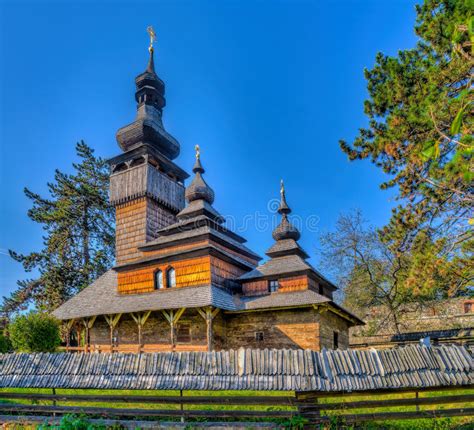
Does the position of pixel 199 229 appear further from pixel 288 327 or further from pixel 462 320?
pixel 462 320

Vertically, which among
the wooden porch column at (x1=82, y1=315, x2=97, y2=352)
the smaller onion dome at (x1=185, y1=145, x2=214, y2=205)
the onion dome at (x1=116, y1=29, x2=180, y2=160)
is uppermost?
the onion dome at (x1=116, y1=29, x2=180, y2=160)

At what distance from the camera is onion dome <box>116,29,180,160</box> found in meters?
24.4

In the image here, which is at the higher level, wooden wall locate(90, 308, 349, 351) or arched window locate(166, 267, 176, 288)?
arched window locate(166, 267, 176, 288)

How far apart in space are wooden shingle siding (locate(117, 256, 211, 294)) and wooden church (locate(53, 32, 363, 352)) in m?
0.05

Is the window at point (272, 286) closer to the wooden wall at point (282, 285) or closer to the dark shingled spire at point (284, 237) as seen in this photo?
the wooden wall at point (282, 285)

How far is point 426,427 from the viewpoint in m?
6.13

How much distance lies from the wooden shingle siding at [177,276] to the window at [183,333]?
5.93 feet

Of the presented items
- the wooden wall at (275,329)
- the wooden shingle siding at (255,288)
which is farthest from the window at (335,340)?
the wooden shingle siding at (255,288)

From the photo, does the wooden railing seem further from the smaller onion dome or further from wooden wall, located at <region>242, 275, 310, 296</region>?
the smaller onion dome

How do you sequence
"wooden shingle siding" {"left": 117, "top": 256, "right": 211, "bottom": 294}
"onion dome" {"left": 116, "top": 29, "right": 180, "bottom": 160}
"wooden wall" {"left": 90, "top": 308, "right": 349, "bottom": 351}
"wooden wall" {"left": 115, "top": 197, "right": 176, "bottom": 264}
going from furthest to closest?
"onion dome" {"left": 116, "top": 29, "right": 180, "bottom": 160}, "wooden wall" {"left": 115, "top": 197, "right": 176, "bottom": 264}, "wooden shingle siding" {"left": 117, "top": 256, "right": 211, "bottom": 294}, "wooden wall" {"left": 90, "top": 308, "right": 349, "bottom": 351}

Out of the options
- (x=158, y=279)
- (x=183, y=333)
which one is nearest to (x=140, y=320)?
(x=183, y=333)

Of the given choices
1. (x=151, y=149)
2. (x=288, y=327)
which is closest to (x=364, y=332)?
(x=288, y=327)

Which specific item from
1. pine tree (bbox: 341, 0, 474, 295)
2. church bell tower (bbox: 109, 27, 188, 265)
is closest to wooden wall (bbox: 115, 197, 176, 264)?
church bell tower (bbox: 109, 27, 188, 265)

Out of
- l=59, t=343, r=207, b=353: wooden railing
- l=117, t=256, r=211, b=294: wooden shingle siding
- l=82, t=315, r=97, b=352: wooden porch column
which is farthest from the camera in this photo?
l=82, t=315, r=97, b=352: wooden porch column
